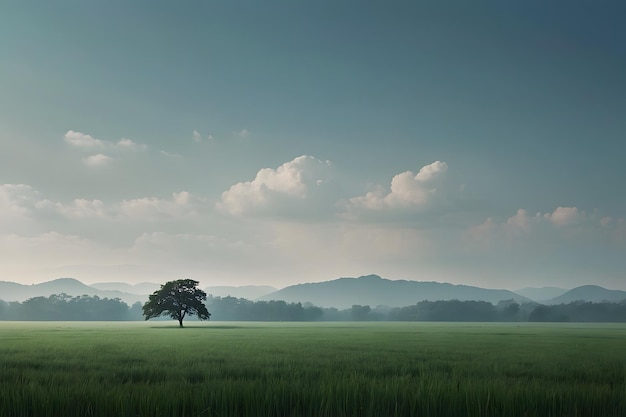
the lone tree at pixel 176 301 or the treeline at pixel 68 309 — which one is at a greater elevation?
the lone tree at pixel 176 301

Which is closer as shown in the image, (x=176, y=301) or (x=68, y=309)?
(x=176, y=301)

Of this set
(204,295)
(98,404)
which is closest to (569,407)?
(98,404)

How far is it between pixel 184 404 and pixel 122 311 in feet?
685

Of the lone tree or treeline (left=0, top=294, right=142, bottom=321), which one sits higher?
the lone tree

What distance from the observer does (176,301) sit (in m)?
88.2

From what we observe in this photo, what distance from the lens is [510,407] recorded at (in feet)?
26.3

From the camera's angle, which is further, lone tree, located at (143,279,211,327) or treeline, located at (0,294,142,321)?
treeline, located at (0,294,142,321)

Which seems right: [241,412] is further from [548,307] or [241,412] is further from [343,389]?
[548,307]

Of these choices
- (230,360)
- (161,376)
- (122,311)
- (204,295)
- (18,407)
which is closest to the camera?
(18,407)

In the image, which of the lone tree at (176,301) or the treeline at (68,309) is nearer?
the lone tree at (176,301)

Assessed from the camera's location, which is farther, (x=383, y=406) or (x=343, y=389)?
(x=343, y=389)

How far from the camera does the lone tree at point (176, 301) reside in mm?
86625

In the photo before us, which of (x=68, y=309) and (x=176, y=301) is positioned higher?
(x=176, y=301)

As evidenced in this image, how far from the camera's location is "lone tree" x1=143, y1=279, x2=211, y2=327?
86625 millimetres
